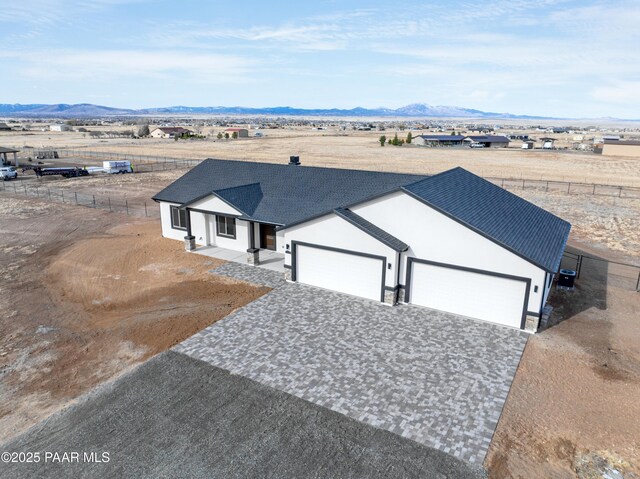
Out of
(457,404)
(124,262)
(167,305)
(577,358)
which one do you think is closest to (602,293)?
(577,358)

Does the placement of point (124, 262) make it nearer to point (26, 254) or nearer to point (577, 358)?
point (26, 254)

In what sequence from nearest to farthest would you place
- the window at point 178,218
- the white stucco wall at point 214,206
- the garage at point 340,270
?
the garage at point 340,270
the white stucco wall at point 214,206
the window at point 178,218

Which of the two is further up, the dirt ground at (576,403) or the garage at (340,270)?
the garage at (340,270)

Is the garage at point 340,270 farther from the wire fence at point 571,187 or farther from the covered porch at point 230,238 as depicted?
the wire fence at point 571,187

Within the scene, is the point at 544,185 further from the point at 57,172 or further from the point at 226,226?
the point at 57,172

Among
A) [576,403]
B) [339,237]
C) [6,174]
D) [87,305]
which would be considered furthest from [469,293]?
[6,174]

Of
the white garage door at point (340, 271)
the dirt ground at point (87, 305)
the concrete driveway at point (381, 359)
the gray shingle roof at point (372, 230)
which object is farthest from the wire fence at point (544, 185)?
the concrete driveway at point (381, 359)

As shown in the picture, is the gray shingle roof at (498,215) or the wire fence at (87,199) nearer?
the gray shingle roof at (498,215)
